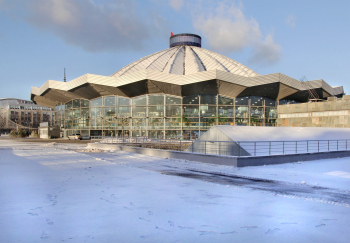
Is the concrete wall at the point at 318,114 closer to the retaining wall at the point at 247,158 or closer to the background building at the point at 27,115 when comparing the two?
the retaining wall at the point at 247,158

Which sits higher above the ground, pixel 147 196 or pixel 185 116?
pixel 185 116

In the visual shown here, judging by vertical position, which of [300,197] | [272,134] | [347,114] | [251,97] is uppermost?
[251,97]

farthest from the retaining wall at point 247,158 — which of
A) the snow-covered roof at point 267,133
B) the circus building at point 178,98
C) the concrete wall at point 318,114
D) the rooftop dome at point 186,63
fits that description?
the rooftop dome at point 186,63

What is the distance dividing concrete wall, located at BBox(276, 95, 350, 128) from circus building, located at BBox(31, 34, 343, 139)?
12.5 m

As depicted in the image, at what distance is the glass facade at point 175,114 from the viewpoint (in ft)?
168

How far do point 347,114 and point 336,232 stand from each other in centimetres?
3225

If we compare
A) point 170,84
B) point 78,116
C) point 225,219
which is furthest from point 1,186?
point 78,116

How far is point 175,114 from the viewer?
51.9 m

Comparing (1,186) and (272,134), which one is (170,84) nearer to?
(272,134)

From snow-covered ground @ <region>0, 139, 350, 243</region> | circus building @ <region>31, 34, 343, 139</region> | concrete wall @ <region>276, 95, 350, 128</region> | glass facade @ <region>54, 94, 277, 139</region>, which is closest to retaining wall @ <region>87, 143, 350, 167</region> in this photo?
snow-covered ground @ <region>0, 139, 350, 243</region>

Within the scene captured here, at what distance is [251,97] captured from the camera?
53.6 meters

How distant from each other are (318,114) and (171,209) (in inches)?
1335

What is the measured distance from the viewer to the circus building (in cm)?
4853

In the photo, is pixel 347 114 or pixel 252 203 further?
pixel 347 114
